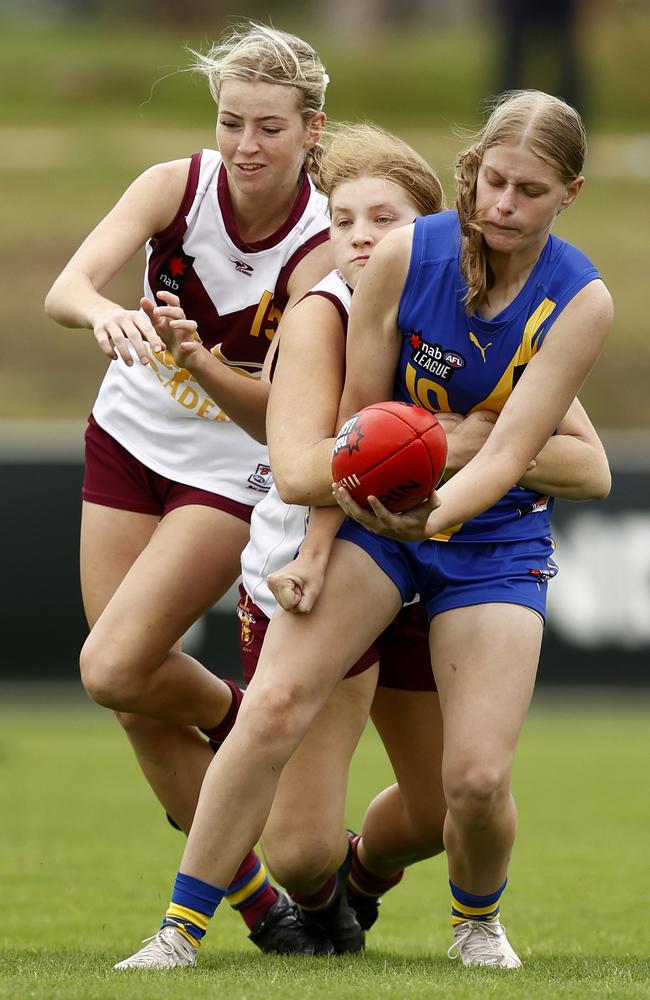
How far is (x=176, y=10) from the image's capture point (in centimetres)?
3978

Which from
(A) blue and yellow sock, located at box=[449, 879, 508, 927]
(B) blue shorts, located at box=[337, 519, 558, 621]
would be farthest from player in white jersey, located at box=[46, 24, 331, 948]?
(A) blue and yellow sock, located at box=[449, 879, 508, 927]

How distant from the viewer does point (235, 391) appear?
4520mm

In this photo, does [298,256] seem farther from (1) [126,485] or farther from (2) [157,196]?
(1) [126,485]

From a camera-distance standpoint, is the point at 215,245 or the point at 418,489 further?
the point at 215,245

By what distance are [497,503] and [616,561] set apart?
7.58m

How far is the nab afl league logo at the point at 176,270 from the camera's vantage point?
4914 millimetres

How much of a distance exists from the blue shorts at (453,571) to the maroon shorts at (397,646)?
0.35m

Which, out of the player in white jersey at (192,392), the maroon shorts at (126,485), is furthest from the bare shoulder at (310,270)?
the maroon shorts at (126,485)

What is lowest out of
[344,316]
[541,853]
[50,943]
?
[541,853]

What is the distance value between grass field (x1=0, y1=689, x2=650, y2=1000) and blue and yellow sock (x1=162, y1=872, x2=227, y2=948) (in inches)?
4.9

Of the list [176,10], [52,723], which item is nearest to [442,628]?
[52,723]

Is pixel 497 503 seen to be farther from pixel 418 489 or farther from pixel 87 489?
pixel 87 489

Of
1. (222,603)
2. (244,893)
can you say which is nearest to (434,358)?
(244,893)

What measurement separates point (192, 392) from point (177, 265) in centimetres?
42
